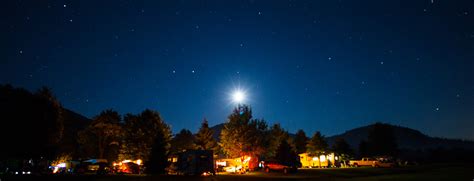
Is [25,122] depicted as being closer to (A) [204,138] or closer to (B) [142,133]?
(B) [142,133]

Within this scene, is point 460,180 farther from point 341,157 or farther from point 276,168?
point 341,157

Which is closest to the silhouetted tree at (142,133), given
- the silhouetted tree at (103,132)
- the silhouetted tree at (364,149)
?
the silhouetted tree at (103,132)

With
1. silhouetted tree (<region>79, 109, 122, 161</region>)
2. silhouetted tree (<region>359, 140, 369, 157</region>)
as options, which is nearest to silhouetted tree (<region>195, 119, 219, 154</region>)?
silhouetted tree (<region>79, 109, 122, 161</region>)

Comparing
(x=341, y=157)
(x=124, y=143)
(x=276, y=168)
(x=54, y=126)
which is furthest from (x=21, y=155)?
(x=341, y=157)

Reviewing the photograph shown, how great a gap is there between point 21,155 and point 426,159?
234 ft

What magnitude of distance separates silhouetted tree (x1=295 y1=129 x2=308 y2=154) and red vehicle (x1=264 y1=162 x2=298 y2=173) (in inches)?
1743

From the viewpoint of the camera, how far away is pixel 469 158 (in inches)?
2621

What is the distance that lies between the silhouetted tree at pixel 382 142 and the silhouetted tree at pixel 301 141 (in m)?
15.4

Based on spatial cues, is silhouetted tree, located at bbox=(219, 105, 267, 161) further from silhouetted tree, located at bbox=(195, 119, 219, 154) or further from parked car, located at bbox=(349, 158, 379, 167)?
parked car, located at bbox=(349, 158, 379, 167)

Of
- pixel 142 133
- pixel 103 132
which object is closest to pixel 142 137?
pixel 142 133

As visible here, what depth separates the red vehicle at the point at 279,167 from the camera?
4132 centimetres

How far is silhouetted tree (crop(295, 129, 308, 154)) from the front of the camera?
8846 centimetres

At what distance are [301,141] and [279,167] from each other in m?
48.2

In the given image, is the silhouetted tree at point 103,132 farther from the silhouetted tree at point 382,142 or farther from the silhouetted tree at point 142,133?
the silhouetted tree at point 382,142
